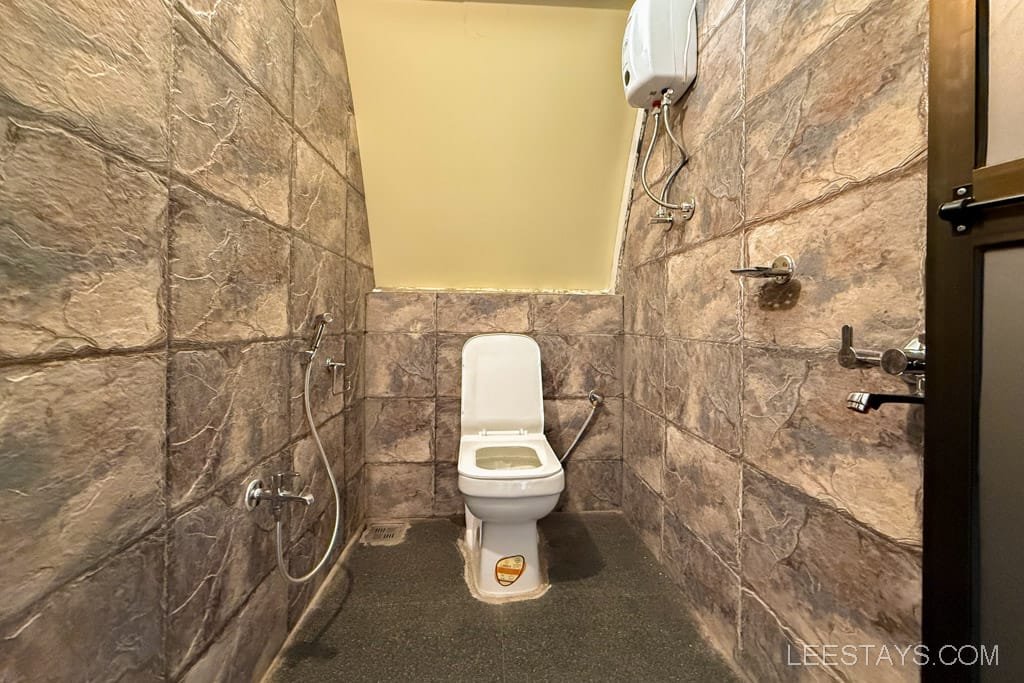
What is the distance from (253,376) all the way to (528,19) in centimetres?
169

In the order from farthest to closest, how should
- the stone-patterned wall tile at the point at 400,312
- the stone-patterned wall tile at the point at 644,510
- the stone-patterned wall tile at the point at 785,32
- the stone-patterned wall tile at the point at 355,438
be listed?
the stone-patterned wall tile at the point at 400,312 → the stone-patterned wall tile at the point at 355,438 → the stone-patterned wall tile at the point at 644,510 → the stone-patterned wall tile at the point at 785,32

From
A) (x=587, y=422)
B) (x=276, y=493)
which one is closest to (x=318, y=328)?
(x=276, y=493)

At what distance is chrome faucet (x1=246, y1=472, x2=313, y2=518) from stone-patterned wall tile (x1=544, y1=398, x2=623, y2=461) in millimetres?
1215

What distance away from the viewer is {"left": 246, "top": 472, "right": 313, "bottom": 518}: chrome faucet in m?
1.00

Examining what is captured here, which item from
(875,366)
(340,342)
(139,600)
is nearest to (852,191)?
(875,366)

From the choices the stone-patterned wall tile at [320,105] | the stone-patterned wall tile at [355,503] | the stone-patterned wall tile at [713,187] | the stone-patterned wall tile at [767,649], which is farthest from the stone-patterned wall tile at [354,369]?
the stone-patterned wall tile at [767,649]

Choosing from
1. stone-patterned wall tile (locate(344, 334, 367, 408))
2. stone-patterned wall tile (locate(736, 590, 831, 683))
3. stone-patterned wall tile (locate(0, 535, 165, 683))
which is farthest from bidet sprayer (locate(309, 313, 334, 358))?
stone-patterned wall tile (locate(736, 590, 831, 683))

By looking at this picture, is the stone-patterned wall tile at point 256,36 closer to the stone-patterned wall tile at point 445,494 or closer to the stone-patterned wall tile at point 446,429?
the stone-patterned wall tile at point 446,429

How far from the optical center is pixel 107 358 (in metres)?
0.61

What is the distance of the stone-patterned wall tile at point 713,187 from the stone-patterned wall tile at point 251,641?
5.50 ft

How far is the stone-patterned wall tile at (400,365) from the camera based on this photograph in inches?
78.0

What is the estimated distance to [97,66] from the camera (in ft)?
1.91

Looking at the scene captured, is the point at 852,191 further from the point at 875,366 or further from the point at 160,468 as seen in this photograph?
the point at 160,468

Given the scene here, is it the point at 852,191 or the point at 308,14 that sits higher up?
the point at 308,14
